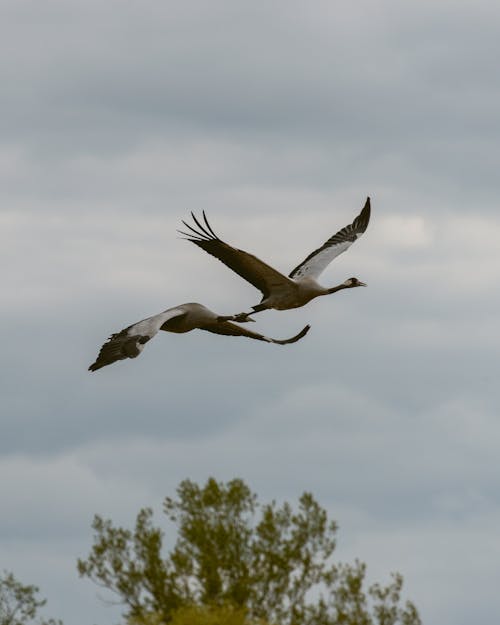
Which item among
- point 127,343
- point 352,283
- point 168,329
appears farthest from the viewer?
point 352,283

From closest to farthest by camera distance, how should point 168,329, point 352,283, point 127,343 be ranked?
point 127,343
point 168,329
point 352,283

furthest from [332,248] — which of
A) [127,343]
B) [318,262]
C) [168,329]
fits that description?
[127,343]

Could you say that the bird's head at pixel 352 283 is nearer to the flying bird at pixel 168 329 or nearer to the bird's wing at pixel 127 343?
the flying bird at pixel 168 329

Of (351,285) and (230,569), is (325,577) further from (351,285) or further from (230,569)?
(351,285)

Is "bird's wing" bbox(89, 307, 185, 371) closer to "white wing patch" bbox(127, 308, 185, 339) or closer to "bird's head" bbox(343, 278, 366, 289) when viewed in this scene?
"white wing patch" bbox(127, 308, 185, 339)

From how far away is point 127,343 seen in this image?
41938 millimetres

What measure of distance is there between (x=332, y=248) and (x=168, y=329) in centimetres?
815

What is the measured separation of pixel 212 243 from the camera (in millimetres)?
46719

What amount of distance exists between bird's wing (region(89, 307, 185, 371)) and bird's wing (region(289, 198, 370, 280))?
23.5 ft

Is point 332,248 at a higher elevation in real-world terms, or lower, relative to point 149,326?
higher

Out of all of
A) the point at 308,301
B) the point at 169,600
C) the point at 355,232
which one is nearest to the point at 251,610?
the point at 169,600

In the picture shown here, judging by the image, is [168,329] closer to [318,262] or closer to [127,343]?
[127,343]

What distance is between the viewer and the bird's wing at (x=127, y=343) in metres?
41.7

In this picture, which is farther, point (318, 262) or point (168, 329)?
point (318, 262)
